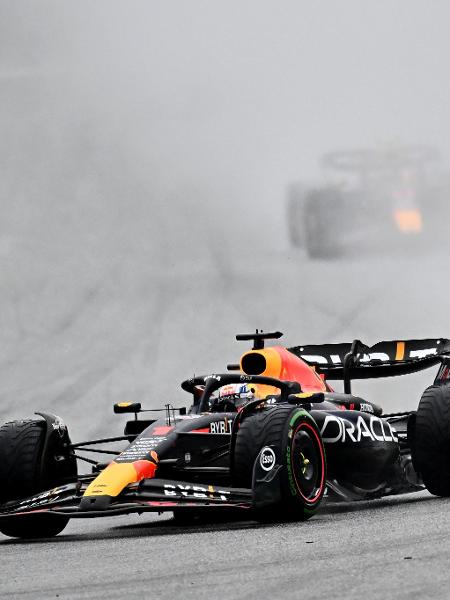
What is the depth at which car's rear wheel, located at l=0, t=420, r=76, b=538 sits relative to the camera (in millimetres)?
9852

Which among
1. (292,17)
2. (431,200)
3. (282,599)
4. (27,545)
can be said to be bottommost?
(27,545)

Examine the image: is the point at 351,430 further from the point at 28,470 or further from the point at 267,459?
the point at 28,470

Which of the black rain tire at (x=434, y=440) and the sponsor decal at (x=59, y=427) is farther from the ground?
the sponsor decal at (x=59, y=427)

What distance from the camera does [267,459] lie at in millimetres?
9102

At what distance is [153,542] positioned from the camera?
27.5 feet

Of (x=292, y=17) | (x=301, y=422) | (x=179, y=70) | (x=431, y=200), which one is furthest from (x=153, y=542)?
(x=292, y=17)

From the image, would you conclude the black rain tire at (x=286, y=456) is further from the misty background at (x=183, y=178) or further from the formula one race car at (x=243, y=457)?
the misty background at (x=183, y=178)

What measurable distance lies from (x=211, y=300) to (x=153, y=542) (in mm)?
16531

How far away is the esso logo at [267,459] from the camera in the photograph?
357 inches

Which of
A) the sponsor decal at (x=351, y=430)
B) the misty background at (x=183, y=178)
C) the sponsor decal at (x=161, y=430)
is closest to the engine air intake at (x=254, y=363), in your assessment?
the sponsor decal at (x=351, y=430)

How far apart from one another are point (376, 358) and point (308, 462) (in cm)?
356

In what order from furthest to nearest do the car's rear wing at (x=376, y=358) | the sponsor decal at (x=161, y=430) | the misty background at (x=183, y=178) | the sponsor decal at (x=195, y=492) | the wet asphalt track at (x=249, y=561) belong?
the misty background at (x=183, y=178)
the car's rear wing at (x=376, y=358)
the sponsor decal at (x=161, y=430)
the sponsor decal at (x=195, y=492)
the wet asphalt track at (x=249, y=561)

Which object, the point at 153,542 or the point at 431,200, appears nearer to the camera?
the point at 153,542

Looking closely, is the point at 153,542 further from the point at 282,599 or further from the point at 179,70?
the point at 179,70
